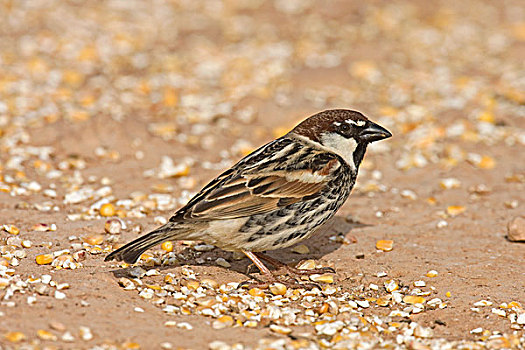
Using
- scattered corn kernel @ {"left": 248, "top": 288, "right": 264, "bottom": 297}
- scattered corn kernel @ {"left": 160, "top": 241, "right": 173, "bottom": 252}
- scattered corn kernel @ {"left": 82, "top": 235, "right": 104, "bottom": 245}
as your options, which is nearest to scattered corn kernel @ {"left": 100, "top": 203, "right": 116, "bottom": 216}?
scattered corn kernel @ {"left": 82, "top": 235, "right": 104, "bottom": 245}

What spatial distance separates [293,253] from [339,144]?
3.11ft

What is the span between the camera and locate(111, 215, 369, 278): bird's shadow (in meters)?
5.25

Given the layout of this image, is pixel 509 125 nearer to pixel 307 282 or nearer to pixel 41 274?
pixel 307 282

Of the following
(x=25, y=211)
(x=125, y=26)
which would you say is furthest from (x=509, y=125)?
(x=125, y=26)

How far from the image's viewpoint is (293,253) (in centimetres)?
561

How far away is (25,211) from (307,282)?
98.7 inches

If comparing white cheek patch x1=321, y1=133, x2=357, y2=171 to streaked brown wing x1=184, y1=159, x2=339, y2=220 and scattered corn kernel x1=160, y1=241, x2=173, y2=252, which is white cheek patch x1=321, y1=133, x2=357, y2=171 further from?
scattered corn kernel x1=160, y1=241, x2=173, y2=252

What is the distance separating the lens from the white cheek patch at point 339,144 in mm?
5363

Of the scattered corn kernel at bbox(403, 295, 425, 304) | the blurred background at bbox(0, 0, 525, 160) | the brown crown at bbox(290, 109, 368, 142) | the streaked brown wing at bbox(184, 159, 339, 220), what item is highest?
the blurred background at bbox(0, 0, 525, 160)

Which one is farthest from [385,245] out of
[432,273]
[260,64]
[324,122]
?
[260,64]

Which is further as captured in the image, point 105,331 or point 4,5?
point 4,5

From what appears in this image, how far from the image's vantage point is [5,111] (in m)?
8.20

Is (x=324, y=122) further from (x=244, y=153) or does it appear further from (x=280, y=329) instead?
(x=244, y=153)

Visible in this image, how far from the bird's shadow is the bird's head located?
70 centimetres
